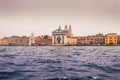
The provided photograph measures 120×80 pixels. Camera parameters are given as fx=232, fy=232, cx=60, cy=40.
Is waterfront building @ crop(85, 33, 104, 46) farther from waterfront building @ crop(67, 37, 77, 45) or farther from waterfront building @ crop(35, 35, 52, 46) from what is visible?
waterfront building @ crop(35, 35, 52, 46)

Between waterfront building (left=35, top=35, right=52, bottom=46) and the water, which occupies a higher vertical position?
waterfront building (left=35, top=35, right=52, bottom=46)

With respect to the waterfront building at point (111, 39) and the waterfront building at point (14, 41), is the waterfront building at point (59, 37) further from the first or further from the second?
the waterfront building at point (14, 41)

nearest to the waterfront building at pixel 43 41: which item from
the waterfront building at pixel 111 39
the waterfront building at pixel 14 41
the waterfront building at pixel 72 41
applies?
the waterfront building at pixel 14 41

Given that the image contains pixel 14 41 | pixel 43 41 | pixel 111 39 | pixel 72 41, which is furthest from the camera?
pixel 14 41

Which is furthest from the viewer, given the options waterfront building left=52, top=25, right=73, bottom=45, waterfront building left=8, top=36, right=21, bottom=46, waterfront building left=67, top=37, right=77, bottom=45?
waterfront building left=8, top=36, right=21, bottom=46

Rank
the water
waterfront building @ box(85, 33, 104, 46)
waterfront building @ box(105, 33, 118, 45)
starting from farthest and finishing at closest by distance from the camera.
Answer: waterfront building @ box(85, 33, 104, 46)
waterfront building @ box(105, 33, 118, 45)
the water

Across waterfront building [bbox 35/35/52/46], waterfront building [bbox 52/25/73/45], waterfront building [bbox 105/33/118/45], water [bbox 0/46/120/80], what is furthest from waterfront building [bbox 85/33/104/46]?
water [bbox 0/46/120/80]

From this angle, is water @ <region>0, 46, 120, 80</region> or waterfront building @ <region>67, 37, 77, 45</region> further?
waterfront building @ <region>67, 37, 77, 45</region>

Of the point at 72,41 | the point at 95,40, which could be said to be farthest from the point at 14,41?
the point at 95,40

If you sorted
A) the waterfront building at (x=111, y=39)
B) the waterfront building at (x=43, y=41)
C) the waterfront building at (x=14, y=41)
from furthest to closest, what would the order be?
the waterfront building at (x=14, y=41), the waterfront building at (x=43, y=41), the waterfront building at (x=111, y=39)

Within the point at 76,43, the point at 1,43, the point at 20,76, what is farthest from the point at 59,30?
the point at 20,76

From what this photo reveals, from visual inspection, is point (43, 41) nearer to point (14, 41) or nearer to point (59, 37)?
point (59, 37)

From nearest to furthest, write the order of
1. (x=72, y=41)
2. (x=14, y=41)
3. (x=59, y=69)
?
(x=59, y=69) → (x=72, y=41) → (x=14, y=41)

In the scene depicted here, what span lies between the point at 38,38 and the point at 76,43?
20485 mm
